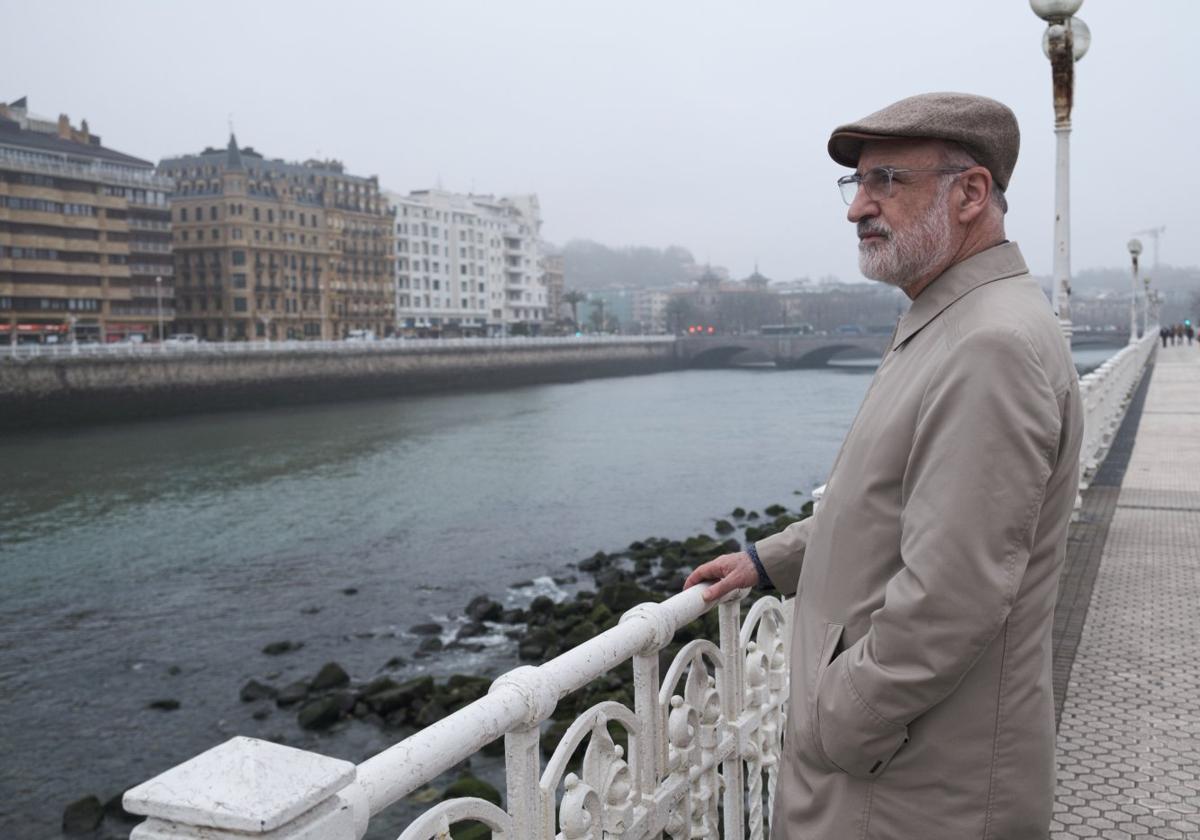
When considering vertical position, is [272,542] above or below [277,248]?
below

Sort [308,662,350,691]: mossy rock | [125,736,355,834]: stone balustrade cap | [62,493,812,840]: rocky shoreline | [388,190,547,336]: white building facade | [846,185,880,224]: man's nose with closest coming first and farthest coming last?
[125,736,355,834]: stone balustrade cap < [846,185,880,224]: man's nose < [62,493,812,840]: rocky shoreline < [308,662,350,691]: mossy rock < [388,190,547,336]: white building facade

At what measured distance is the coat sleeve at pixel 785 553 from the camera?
9.23ft

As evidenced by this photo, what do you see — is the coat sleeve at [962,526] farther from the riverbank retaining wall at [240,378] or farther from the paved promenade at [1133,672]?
the riverbank retaining wall at [240,378]

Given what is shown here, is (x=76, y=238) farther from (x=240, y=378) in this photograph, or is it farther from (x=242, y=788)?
(x=242, y=788)

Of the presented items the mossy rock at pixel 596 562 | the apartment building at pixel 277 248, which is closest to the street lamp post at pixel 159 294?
the apartment building at pixel 277 248

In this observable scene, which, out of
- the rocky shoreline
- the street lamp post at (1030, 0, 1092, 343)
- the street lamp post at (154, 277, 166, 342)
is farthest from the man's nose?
the street lamp post at (154, 277, 166, 342)

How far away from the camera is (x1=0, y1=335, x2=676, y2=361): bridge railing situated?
145 feet

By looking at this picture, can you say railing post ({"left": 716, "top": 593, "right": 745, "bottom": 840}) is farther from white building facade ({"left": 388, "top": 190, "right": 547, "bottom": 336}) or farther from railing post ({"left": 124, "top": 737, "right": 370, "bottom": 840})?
white building facade ({"left": 388, "top": 190, "right": 547, "bottom": 336})

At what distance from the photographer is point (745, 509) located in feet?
77.3

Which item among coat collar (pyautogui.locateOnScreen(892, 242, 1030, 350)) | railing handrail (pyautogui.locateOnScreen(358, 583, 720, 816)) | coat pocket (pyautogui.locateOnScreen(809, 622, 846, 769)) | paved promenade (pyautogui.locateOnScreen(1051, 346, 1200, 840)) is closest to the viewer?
railing handrail (pyautogui.locateOnScreen(358, 583, 720, 816))

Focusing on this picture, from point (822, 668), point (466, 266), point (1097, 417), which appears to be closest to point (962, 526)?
point (822, 668)

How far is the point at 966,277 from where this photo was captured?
2160 millimetres

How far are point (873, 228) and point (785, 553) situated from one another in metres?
0.93

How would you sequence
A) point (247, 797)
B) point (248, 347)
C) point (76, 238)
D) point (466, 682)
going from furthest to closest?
1. point (76, 238)
2. point (248, 347)
3. point (466, 682)
4. point (247, 797)
